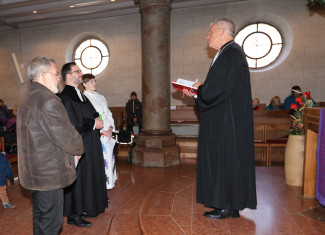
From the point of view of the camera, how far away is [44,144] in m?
1.66

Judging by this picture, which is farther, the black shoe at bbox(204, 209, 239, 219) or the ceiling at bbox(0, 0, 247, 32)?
the ceiling at bbox(0, 0, 247, 32)

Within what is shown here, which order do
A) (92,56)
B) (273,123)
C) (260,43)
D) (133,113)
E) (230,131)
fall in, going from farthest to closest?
(92,56) < (260,43) < (133,113) < (273,123) < (230,131)

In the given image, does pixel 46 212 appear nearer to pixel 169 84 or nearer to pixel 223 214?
pixel 223 214

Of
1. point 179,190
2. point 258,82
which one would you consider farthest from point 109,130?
point 258,82

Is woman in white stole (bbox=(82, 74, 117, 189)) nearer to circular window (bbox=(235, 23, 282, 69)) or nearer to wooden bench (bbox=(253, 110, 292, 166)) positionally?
wooden bench (bbox=(253, 110, 292, 166))

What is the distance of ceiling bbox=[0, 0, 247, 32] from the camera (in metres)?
8.40

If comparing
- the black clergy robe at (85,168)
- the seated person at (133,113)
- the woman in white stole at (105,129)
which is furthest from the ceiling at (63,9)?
the black clergy robe at (85,168)

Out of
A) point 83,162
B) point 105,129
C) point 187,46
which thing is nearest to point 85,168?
point 83,162

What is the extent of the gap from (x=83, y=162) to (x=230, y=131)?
167 centimetres

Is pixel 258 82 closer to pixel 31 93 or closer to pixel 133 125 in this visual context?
pixel 133 125

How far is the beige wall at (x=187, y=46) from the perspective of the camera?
8.31 meters

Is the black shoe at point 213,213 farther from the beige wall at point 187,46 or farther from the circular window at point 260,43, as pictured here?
the circular window at point 260,43

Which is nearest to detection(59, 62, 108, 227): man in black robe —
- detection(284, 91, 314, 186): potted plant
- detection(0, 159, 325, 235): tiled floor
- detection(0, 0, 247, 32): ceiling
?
detection(0, 159, 325, 235): tiled floor

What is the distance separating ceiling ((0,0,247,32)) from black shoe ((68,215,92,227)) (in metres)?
7.72
